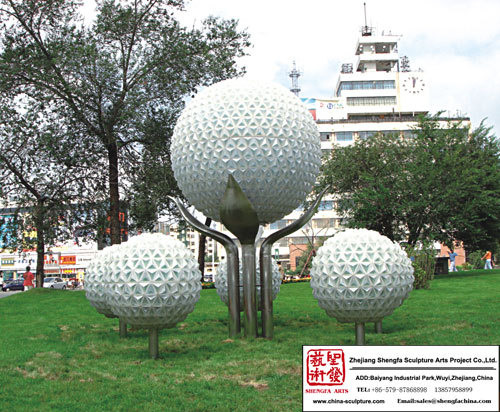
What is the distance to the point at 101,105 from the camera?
1842 centimetres

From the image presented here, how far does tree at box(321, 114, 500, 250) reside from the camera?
73.9 feet

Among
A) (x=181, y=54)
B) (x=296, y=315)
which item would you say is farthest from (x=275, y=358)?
(x=181, y=54)

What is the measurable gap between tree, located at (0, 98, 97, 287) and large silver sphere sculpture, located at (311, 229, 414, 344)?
13177mm

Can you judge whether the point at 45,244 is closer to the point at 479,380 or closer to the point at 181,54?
the point at 181,54

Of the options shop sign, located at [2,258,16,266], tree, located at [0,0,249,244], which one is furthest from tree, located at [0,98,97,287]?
shop sign, located at [2,258,16,266]

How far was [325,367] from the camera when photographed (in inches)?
159

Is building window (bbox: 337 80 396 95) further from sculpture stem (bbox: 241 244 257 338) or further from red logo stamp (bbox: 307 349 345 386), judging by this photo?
red logo stamp (bbox: 307 349 345 386)

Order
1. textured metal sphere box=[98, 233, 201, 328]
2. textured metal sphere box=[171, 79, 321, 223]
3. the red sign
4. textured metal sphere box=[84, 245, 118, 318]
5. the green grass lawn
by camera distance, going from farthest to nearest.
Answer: the red sign, textured metal sphere box=[84, 245, 118, 318], textured metal sphere box=[171, 79, 321, 223], textured metal sphere box=[98, 233, 201, 328], the green grass lawn

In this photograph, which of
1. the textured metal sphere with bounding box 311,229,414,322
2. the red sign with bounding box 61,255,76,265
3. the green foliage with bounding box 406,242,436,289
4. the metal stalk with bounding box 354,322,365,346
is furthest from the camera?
the red sign with bounding box 61,255,76,265

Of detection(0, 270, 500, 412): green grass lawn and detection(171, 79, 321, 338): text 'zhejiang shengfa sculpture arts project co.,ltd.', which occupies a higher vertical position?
detection(171, 79, 321, 338): text 'zhejiang shengfa sculpture arts project co.,ltd.'

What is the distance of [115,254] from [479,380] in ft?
16.0

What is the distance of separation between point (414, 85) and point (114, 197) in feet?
163

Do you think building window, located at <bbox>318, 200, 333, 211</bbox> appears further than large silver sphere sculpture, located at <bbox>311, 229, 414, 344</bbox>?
Yes

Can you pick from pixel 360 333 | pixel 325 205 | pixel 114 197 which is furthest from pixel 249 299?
pixel 325 205
